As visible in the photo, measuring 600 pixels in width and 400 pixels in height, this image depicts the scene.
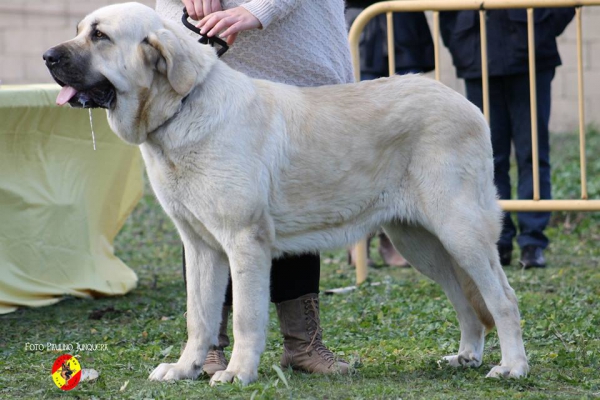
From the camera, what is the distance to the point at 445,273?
418 centimetres

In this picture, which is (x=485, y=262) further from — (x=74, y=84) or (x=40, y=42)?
(x=40, y=42)

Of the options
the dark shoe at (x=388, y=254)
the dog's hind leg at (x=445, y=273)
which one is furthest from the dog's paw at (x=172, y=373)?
the dark shoe at (x=388, y=254)

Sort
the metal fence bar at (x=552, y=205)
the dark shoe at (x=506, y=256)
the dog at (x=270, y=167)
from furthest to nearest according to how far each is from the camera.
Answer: the dark shoe at (x=506, y=256) → the metal fence bar at (x=552, y=205) → the dog at (x=270, y=167)

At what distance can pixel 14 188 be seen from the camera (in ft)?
17.8

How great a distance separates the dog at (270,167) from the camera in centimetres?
351

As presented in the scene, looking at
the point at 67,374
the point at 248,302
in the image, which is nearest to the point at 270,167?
the point at 248,302

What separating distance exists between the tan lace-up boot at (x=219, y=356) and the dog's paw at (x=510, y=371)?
1.11 metres

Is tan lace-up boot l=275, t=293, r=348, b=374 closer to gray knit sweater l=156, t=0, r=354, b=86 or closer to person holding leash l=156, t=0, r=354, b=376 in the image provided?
person holding leash l=156, t=0, r=354, b=376

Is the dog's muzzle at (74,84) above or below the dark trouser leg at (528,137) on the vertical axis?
above

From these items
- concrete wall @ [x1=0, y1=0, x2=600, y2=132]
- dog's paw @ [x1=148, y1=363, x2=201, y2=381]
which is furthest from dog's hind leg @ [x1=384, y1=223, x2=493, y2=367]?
concrete wall @ [x1=0, y1=0, x2=600, y2=132]

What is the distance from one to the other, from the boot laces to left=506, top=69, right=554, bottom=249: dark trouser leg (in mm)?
3088

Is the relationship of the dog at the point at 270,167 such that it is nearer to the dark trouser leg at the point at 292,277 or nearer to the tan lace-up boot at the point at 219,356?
the tan lace-up boot at the point at 219,356

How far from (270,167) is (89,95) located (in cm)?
73

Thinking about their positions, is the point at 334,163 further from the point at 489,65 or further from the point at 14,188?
the point at 489,65
